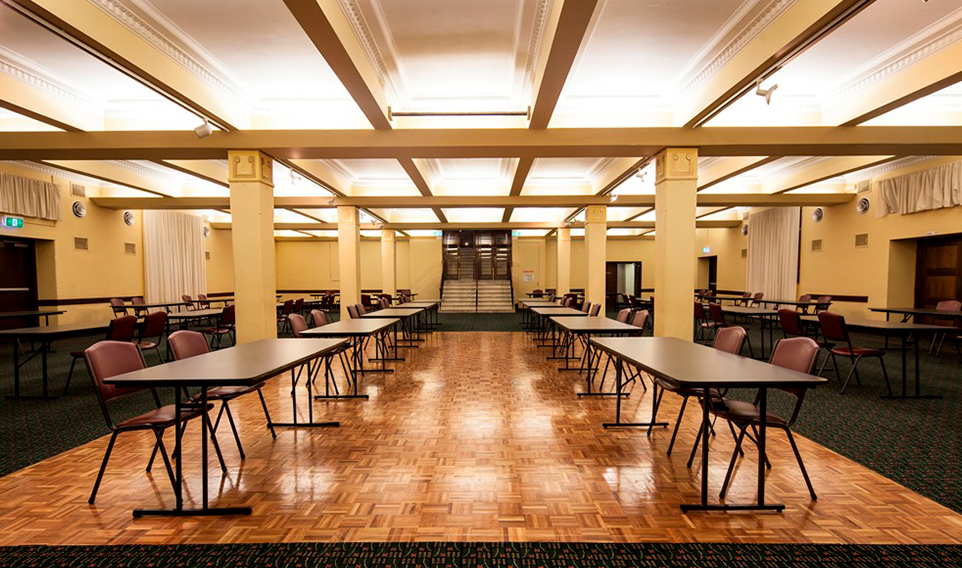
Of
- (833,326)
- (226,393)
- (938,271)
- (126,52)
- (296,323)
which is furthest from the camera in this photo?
(938,271)

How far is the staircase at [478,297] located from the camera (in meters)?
17.4

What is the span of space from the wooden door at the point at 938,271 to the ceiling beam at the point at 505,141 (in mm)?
3731

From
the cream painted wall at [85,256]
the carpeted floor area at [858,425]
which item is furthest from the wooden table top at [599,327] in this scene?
the cream painted wall at [85,256]

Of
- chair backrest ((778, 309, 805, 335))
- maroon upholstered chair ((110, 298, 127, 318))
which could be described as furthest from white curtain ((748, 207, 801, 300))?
maroon upholstered chair ((110, 298, 127, 318))

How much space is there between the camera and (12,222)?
875 cm

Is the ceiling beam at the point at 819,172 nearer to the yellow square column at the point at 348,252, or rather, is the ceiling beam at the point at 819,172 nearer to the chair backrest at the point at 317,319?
the chair backrest at the point at 317,319

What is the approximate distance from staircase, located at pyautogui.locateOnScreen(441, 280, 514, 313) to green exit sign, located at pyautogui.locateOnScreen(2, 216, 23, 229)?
476 inches

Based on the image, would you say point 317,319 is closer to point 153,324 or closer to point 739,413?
point 153,324

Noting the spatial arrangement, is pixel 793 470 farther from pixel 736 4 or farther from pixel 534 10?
pixel 534 10

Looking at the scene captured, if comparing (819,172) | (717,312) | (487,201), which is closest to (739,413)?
(717,312)

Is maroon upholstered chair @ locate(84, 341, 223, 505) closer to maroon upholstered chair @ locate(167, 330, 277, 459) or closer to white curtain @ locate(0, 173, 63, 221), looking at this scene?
maroon upholstered chair @ locate(167, 330, 277, 459)

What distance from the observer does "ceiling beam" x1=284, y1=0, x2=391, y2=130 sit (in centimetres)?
345

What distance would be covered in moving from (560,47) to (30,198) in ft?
37.9

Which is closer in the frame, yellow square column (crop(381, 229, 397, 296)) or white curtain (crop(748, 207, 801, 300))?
white curtain (crop(748, 207, 801, 300))
